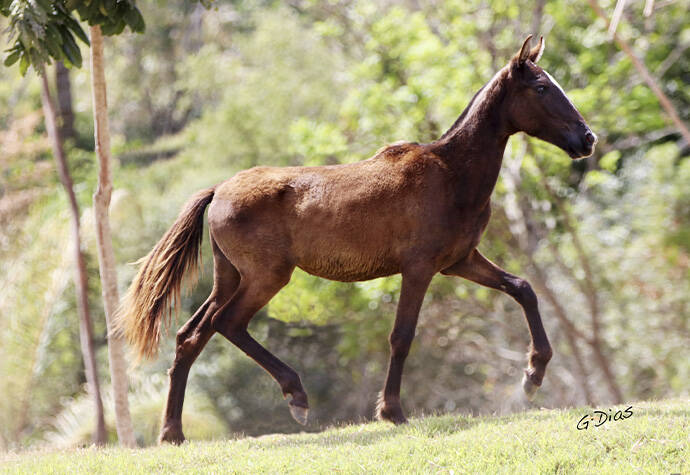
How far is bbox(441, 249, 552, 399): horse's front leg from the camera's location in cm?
623

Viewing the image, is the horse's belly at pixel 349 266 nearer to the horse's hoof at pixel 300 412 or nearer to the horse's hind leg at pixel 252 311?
the horse's hind leg at pixel 252 311

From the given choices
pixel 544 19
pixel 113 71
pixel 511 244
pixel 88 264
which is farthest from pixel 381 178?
pixel 113 71

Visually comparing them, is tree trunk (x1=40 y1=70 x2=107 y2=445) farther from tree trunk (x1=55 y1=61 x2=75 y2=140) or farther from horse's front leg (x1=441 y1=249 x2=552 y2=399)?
tree trunk (x1=55 y1=61 x2=75 y2=140)

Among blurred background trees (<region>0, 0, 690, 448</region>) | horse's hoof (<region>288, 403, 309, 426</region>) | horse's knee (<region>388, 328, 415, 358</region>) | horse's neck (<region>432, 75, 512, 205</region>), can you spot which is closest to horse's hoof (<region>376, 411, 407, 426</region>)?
horse's knee (<region>388, 328, 415, 358</region>)

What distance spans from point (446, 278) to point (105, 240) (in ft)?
25.0

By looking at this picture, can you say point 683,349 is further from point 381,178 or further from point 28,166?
point 28,166

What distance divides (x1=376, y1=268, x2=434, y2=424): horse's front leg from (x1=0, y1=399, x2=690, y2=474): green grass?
0.14 metres

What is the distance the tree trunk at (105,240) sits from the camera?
7707 millimetres

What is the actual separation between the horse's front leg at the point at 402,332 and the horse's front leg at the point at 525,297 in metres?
0.50

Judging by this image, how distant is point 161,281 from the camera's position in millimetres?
6605

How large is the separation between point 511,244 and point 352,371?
4.81m

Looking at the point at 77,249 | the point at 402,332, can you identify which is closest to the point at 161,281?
the point at 402,332

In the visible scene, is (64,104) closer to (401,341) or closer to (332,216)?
(332,216)
